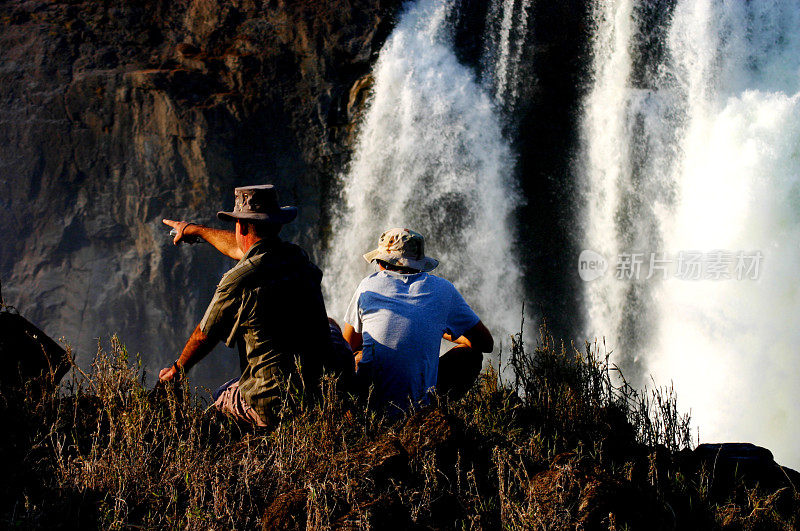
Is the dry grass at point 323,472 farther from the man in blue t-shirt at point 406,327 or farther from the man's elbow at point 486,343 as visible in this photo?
the man's elbow at point 486,343

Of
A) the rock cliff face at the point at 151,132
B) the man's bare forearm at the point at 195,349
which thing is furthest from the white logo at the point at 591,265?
the man's bare forearm at the point at 195,349

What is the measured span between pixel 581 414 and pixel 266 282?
1.77 metres

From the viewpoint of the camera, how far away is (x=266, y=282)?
9.44 feet

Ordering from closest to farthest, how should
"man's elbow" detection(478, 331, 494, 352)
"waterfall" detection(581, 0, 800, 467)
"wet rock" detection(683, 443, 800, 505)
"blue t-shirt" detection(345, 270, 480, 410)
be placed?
"wet rock" detection(683, 443, 800, 505)
"blue t-shirt" detection(345, 270, 480, 410)
"man's elbow" detection(478, 331, 494, 352)
"waterfall" detection(581, 0, 800, 467)

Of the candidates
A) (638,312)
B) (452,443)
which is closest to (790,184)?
(638,312)

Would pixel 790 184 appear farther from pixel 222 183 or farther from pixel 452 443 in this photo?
pixel 222 183

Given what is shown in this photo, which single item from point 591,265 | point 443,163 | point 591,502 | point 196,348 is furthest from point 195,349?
point 591,265

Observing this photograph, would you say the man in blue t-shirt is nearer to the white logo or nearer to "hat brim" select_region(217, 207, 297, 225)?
"hat brim" select_region(217, 207, 297, 225)

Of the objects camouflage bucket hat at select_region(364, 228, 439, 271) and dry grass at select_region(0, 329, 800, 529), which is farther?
camouflage bucket hat at select_region(364, 228, 439, 271)

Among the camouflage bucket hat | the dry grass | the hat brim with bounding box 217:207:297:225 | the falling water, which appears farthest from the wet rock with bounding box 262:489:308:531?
the falling water

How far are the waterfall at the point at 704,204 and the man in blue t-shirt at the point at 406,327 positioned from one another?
541 centimetres

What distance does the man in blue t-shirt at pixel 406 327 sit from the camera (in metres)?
3.22

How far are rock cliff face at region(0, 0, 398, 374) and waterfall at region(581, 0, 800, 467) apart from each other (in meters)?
3.67

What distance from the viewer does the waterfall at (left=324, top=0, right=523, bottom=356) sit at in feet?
30.9
